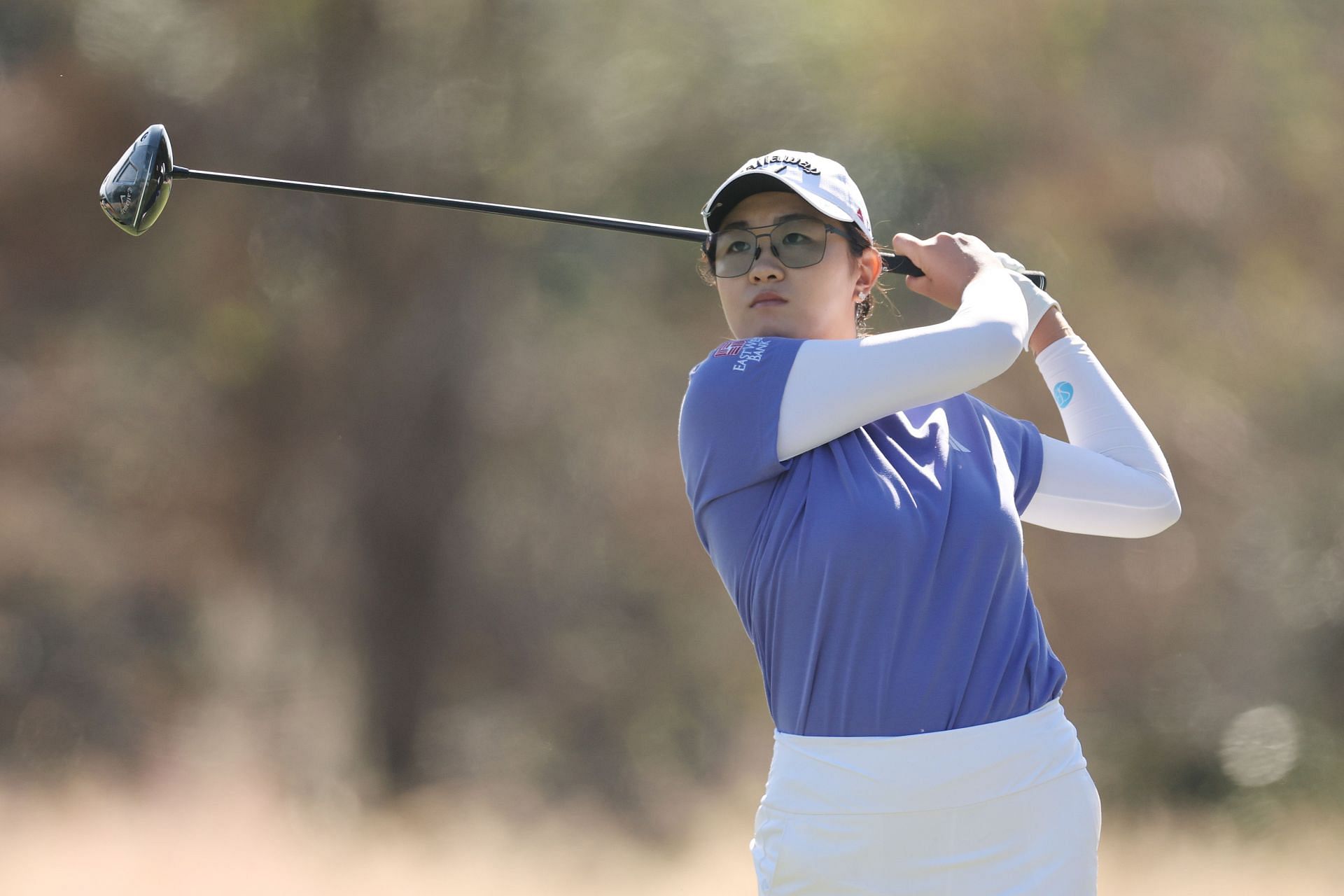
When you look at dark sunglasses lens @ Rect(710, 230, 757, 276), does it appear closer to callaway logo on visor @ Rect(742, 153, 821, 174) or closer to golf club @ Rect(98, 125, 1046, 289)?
callaway logo on visor @ Rect(742, 153, 821, 174)

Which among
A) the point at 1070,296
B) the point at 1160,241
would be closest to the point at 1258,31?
the point at 1160,241

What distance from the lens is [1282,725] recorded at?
314 cm

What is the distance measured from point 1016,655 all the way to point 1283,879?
2.45 m

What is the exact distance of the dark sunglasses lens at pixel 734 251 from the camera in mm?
1178

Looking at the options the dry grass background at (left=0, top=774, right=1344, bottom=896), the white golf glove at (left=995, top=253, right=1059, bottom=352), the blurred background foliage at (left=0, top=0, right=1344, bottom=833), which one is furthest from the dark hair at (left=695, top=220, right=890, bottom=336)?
the dry grass background at (left=0, top=774, right=1344, bottom=896)

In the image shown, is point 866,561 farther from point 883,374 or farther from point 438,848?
point 438,848

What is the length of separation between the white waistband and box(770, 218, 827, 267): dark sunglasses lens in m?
0.42

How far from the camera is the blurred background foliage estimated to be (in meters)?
3.17

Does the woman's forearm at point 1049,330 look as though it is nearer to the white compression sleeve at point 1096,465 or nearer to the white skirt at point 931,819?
the white compression sleeve at point 1096,465

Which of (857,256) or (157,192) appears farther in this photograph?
(157,192)

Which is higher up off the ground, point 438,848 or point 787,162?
point 787,162

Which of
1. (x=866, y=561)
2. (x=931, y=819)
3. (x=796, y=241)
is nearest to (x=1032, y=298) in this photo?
(x=796, y=241)

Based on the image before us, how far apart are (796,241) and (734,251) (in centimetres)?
6

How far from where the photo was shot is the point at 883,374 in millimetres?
1009
